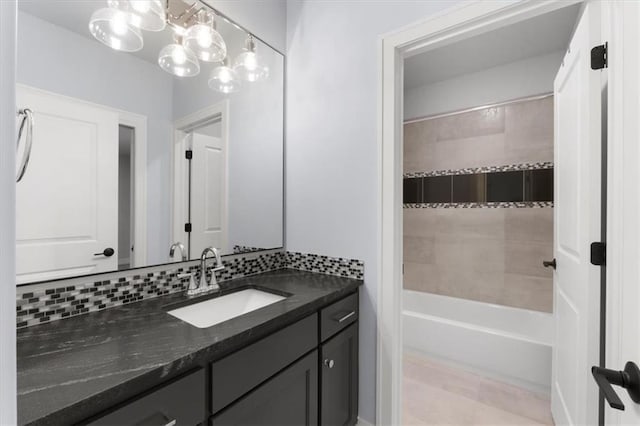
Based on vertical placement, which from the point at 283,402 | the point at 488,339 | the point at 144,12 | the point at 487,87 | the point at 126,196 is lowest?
the point at 488,339

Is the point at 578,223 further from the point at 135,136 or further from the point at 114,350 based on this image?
the point at 135,136

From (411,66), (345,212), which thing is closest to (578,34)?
(345,212)

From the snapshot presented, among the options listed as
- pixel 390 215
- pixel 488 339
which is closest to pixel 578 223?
pixel 390 215

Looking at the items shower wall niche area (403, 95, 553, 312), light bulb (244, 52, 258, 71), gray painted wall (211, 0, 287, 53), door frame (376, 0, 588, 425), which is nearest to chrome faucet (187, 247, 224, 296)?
door frame (376, 0, 588, 425)

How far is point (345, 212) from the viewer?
1675mm

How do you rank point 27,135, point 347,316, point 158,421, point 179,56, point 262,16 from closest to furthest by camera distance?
point 158,421 → point 27,135 → point 179,56 → point 347,316 → point 262,16

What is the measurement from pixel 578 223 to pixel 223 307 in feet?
5.21

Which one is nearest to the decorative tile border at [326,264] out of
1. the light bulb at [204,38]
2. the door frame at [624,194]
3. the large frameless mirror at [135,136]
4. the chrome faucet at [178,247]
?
the large frameless mirror at [135,136]

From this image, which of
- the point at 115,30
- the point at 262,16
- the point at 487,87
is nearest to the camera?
the point at 115,30

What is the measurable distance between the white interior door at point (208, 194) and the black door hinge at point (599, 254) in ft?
5.38

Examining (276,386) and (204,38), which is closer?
(276,386)

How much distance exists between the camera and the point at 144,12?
1.19m

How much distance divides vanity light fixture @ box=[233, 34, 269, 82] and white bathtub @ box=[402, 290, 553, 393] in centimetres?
218

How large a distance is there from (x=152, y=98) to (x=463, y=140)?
8.64 ft
